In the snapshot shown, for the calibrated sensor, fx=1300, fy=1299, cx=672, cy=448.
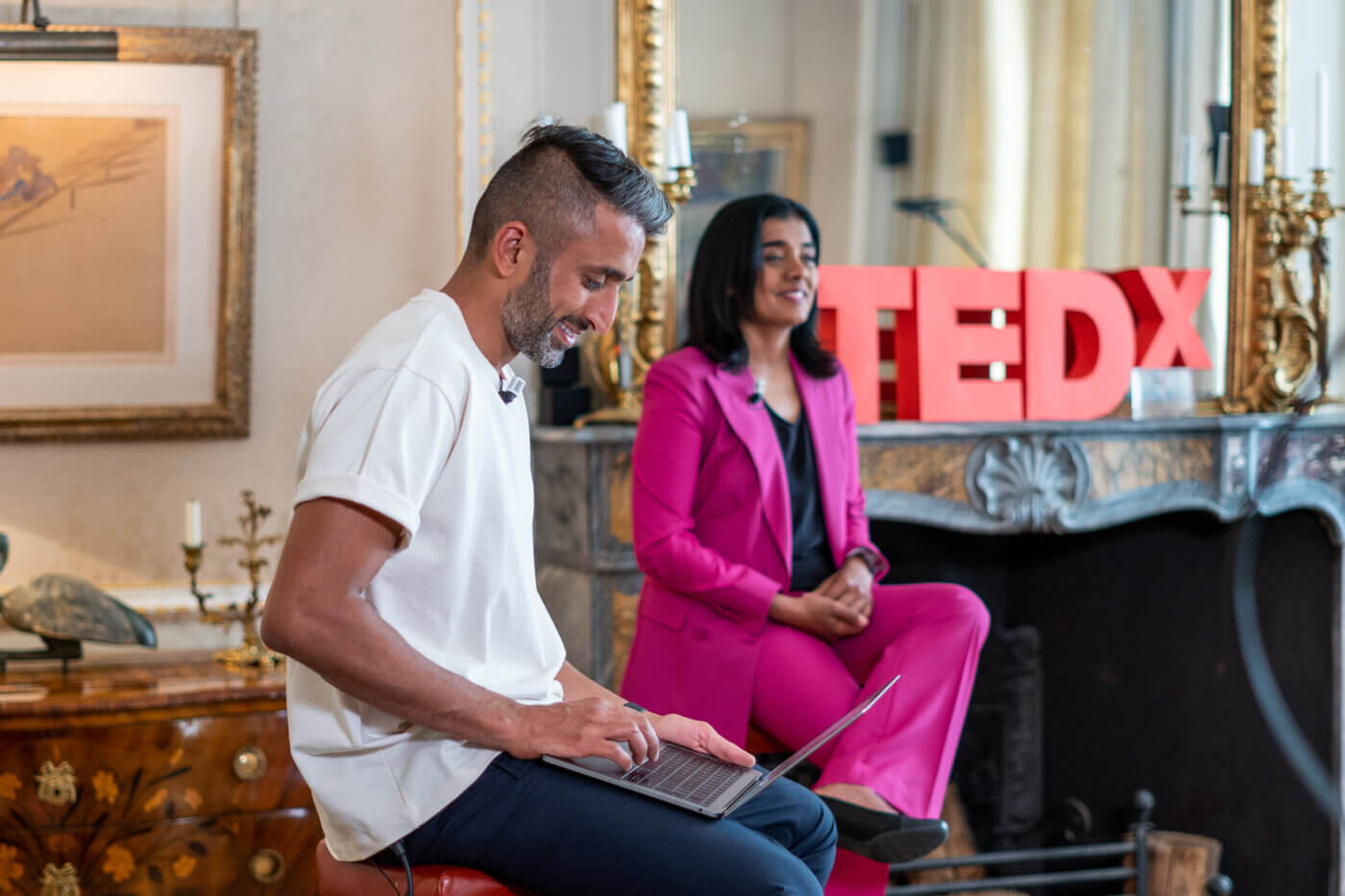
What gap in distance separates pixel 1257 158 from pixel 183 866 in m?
2.77

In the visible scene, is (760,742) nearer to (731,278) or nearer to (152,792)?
(731,278)

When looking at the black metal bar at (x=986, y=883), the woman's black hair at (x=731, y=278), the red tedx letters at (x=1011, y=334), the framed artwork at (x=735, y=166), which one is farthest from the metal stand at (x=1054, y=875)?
the framed artwork at (x=735, y=166)

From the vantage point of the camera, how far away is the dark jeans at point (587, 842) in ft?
4.11

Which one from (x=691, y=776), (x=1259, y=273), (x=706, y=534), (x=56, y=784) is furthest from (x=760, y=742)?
(x=1259, y=273)

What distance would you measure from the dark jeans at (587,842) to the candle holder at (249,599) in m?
1.15

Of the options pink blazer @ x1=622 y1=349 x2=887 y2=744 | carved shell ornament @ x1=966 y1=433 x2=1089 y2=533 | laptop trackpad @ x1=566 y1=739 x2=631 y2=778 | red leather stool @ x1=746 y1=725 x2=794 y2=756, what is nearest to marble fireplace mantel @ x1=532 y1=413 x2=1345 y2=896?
carved shell ornament @ x1=966 y1=433 x2=1089 y2=533

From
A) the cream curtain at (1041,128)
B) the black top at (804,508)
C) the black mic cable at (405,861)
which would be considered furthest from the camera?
the cream curtain at (1041,128)

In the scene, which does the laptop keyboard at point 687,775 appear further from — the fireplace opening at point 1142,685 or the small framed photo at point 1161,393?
the small framed photo at point 1161,393

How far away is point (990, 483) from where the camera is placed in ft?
9.02

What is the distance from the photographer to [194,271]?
2.52 meters

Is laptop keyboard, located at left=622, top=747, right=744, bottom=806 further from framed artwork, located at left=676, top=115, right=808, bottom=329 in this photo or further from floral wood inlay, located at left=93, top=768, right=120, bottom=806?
framed artwork, located at left=676, top=115, right=808, bottom=329

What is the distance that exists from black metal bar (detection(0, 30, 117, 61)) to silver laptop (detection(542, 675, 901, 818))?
1683 millimetres

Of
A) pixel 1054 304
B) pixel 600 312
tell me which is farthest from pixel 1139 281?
pixel 600 312

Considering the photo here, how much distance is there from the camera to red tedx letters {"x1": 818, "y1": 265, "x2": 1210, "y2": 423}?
2814mm
